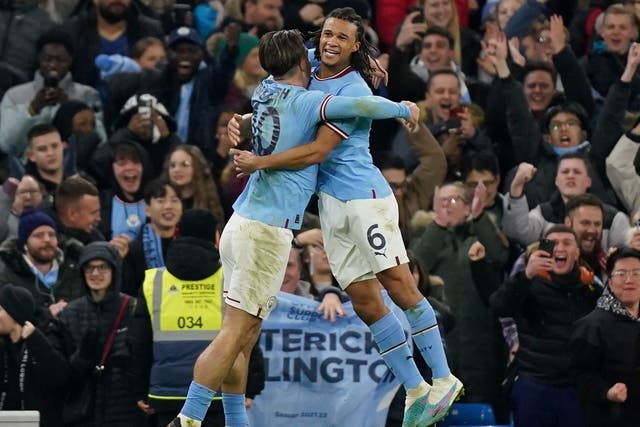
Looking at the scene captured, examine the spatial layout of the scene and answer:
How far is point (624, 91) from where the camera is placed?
16.5 metres

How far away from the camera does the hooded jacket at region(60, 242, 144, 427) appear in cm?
1370

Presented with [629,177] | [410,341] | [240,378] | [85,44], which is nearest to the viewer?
[240,378]

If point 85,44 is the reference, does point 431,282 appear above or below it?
below

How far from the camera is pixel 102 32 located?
18.8 metres

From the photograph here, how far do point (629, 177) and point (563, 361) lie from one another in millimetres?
2757

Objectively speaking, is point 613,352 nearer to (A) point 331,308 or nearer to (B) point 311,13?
(A) point 331,308

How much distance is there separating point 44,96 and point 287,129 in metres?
6.64

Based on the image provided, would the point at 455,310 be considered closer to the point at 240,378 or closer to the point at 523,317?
the point at 523,317

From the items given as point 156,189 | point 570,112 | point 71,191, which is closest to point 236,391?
point 156,189

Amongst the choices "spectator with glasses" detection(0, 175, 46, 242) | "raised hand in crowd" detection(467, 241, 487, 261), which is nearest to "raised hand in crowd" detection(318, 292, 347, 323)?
"raised hand in crowd" detection(467, 241, 487, 261)

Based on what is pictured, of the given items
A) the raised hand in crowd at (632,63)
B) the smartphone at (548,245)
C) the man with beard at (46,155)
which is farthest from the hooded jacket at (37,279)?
the raised hand in crowd at (632,63)

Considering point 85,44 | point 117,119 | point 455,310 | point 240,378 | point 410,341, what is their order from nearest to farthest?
point 240,378, point 410,341, point 455,310, point 117,119, point 85,44

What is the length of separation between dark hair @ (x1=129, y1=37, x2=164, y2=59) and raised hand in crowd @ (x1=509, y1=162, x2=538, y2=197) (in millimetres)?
4645

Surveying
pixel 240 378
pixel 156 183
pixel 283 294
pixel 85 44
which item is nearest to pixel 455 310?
pixel 283 294
